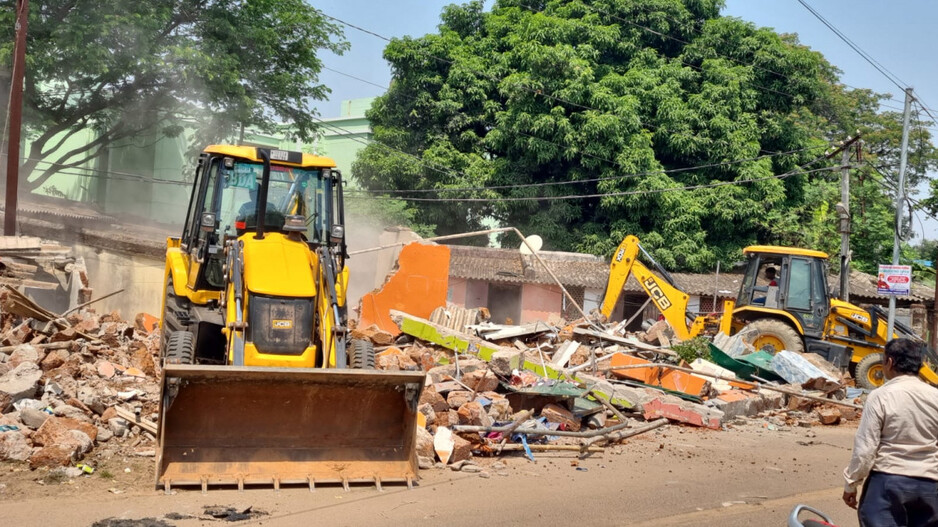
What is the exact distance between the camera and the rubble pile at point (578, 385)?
32.5 ft

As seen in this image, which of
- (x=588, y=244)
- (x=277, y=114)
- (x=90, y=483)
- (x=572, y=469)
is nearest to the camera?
(x=90, y=483)

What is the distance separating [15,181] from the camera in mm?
17891

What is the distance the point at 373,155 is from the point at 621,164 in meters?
8.71

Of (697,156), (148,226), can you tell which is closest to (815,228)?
(697,156)

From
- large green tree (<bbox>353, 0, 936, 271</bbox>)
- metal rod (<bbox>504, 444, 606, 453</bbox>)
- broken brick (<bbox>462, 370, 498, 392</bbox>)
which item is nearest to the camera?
metal rod (<bbox>504, 444, 606, 453</bbox>)

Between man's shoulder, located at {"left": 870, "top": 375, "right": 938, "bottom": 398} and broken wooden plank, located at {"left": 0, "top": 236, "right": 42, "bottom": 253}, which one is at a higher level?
man's shoulder, located at {"left": 870, "top": 375, "right": 938, "bottom": 398}

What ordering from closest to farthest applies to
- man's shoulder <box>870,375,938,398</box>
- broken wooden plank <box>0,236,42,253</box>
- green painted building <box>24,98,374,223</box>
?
man's shoulder <box>870,375,938,398</box>
broken wooden plank <box>0,236,42,253</box>
green painted building <box>24,98,374,223</box>

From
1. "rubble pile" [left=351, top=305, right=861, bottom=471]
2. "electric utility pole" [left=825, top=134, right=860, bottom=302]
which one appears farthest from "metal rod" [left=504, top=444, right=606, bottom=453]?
"electric utility pole" [left=825, top=134, right=860, bottom=302]

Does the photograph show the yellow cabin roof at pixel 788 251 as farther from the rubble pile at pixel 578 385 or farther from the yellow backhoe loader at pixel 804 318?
the rubble pile at pixel 578 385

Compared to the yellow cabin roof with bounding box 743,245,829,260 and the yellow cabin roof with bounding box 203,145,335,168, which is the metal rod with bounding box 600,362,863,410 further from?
the yellow cabin roof with bounding box 203,145,335,168

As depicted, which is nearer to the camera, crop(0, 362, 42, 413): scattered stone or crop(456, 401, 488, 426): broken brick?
crop(0, 362, 42, 413): scattered stone

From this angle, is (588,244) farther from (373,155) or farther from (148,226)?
(148,226)

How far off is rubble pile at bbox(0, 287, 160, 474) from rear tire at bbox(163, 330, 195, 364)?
976 mm

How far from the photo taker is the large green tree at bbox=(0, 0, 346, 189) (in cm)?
2339
